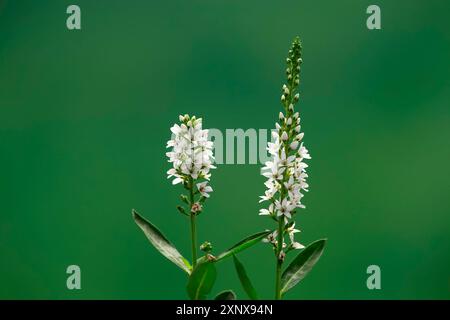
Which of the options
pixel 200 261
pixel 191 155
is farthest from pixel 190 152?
pixel 200 261

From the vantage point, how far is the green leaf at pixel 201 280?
1789 millimetres

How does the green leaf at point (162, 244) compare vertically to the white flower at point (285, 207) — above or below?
below

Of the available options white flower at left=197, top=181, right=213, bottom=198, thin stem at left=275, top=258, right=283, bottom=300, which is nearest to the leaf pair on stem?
thin stem at left=275, top=258, right=283, bottom=300

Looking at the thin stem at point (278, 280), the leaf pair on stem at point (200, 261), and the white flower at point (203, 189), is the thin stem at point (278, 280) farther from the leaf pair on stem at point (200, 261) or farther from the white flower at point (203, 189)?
the white flower at point (203, 189)

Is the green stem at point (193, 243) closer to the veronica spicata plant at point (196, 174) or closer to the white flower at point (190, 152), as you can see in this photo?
the veronica spicata plant at point (196, 174)

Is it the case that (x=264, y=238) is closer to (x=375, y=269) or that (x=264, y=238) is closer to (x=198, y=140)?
(x=198, y=140)

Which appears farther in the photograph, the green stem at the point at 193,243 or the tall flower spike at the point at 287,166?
the green stem at the point at 193,243

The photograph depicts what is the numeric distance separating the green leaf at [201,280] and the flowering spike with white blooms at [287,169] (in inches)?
9.2

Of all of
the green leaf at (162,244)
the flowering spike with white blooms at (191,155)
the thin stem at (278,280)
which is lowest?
the thin stem at (278,280)

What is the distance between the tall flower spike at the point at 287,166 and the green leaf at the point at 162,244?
361 millimetres

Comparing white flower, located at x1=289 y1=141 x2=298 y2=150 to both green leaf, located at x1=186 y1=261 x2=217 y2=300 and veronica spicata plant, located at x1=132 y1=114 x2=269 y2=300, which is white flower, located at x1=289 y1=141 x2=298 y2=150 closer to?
veronica spicata plant, located at x1=132 y1=114 x2=269 y2=300

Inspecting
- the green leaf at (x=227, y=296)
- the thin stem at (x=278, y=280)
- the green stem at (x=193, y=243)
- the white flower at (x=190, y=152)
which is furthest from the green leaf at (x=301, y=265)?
the white flower at (x=190, y=152)
